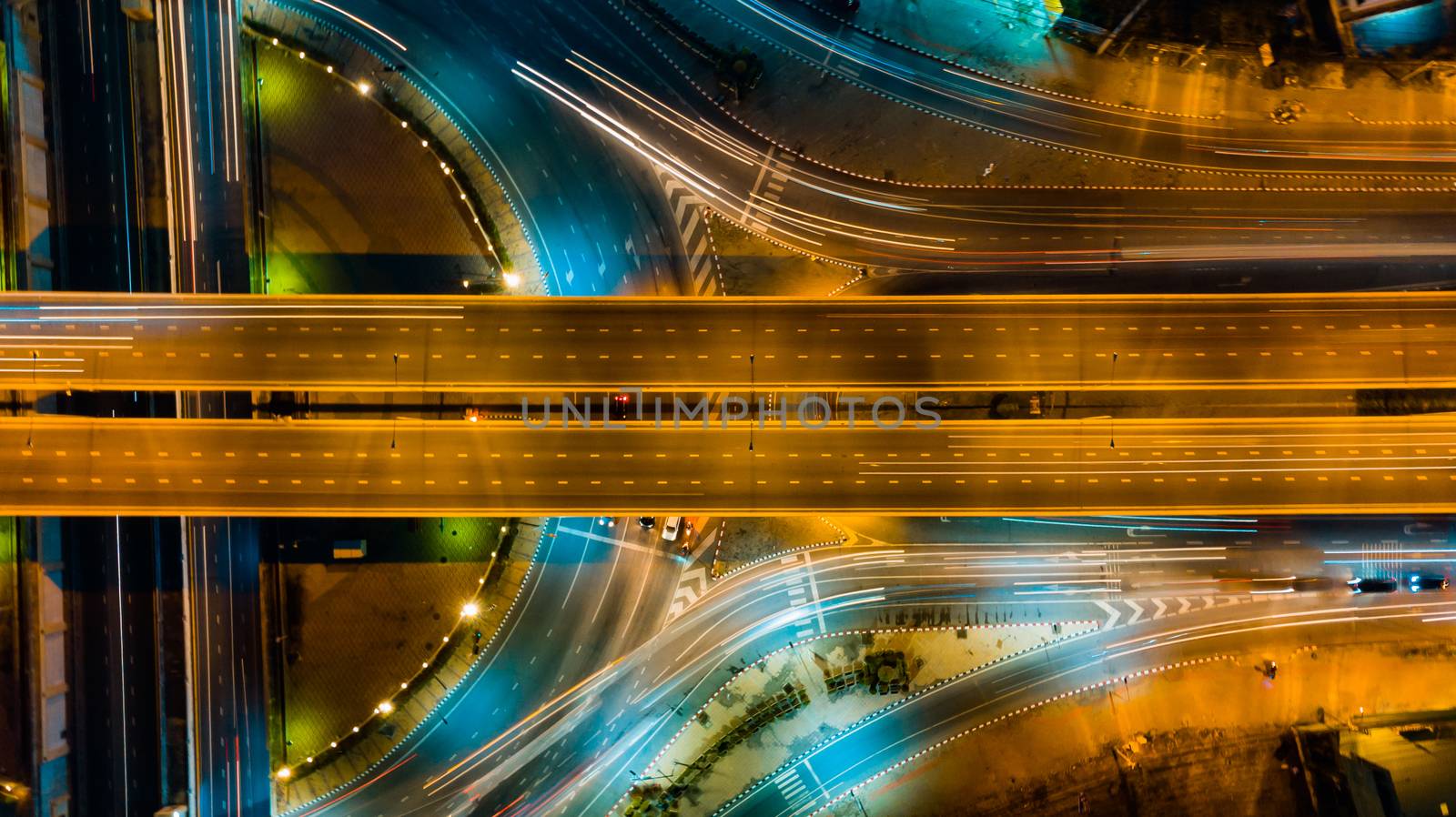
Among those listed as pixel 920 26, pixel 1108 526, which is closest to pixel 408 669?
pixel 1108 526

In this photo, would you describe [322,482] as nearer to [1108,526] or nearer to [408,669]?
[408,669]

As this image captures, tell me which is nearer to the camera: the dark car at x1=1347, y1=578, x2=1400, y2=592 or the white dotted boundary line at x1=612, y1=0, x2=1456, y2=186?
the dark car at x1=1347, y1=578, x2=1400, y2=592

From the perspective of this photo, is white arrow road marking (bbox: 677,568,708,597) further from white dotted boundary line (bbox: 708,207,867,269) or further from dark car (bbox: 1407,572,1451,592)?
dark car (bbox: 1407,572,1451,592)

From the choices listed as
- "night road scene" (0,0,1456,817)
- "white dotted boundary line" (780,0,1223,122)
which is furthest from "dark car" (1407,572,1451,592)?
"white dotted boundary line" (780,0,1223,122)

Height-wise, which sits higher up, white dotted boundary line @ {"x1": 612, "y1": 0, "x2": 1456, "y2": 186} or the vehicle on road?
white dotted boundary line @ {"x1": 612, "y1": 0, "x2": 1456, "y2": 186}

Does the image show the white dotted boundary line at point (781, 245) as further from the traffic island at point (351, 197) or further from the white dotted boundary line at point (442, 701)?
the white dotted boundary line at point (442, 701)

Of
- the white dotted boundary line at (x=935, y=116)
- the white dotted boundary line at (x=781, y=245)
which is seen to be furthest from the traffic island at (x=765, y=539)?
the white dotted boundary line at (x=935, y=116)

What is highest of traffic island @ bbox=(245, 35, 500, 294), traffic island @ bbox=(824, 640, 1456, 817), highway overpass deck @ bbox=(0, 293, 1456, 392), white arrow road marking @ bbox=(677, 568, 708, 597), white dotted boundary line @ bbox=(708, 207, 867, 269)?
traffic island @ bbox=(245, 35, 500, 294)
